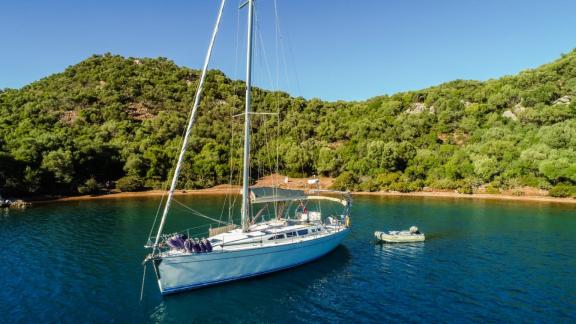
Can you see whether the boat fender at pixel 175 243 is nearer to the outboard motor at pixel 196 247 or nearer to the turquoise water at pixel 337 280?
the outboard motor at pixel 196 247

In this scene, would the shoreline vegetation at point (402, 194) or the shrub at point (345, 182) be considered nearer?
the shoreline vegetation at point (402, 194)

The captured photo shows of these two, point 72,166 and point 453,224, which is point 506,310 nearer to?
point 453,224

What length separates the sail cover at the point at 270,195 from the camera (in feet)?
107

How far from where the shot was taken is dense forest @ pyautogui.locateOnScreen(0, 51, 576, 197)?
7919 centimetres

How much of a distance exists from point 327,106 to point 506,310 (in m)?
125

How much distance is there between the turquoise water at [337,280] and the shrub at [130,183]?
3392 cm

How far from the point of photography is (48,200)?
240 ft

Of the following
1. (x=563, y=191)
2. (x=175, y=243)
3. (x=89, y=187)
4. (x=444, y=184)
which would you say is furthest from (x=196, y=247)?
(x=563, y=191)

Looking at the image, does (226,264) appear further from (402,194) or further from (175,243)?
(402,194)

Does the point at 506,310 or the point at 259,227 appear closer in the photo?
the point at 506,310

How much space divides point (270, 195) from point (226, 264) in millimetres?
8469

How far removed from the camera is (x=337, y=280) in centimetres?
2950

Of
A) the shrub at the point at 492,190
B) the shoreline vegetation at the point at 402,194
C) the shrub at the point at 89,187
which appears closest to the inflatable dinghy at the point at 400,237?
the shoreline vegetation at the point at 402,194

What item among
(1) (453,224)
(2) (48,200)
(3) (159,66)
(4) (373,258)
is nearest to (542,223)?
(1) (453,224)
